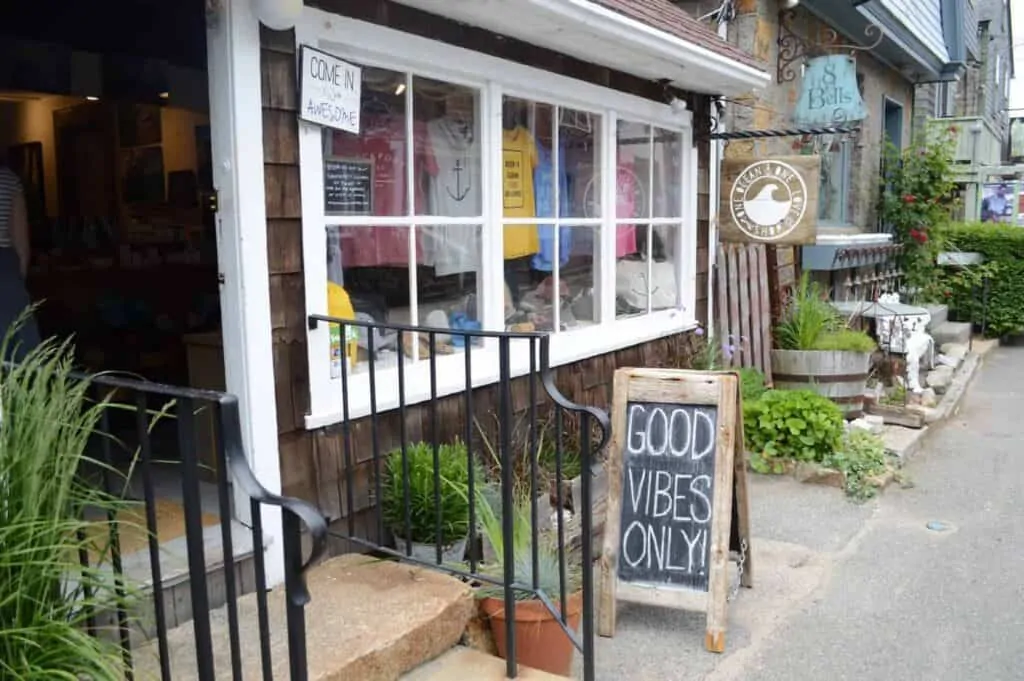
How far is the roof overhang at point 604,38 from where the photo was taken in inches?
150

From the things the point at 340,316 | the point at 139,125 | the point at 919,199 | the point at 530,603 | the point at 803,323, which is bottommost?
the point at 530,603

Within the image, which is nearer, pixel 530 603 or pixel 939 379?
pixel 530 603

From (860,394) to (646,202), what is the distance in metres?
2.34

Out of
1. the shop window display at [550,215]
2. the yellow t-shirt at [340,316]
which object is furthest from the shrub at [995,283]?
the yellow t-shirt at [340,316]

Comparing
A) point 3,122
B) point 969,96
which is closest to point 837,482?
point 3,122

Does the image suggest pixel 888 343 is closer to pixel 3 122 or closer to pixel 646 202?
pixel 646 202

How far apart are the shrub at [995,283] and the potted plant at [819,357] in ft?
18.0

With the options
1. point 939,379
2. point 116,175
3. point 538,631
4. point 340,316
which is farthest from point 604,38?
point 939,379

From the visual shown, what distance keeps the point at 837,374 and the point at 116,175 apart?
5479 mm

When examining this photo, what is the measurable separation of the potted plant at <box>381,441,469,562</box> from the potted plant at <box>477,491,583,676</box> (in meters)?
0.13

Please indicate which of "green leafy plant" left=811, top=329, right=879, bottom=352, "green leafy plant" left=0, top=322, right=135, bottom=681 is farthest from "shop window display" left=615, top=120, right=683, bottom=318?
"green leafy plant" left=0, top=322, right=135, bottom=681

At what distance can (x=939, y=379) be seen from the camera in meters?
8.28

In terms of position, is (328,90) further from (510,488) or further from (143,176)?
(143,176)

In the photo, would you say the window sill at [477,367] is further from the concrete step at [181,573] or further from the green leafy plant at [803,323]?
the green leafy plant at [803,323]
